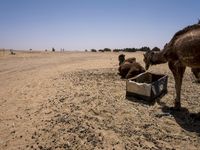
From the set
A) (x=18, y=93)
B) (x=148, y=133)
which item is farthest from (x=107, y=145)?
(x=18, y=93)

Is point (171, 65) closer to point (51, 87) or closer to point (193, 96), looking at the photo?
point (193, 96)

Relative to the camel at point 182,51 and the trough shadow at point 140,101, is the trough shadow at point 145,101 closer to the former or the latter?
the trough shadow at point 140,101

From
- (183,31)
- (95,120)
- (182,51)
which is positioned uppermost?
(183,31)

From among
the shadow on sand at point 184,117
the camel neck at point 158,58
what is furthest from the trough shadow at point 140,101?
the camel neck at point 158,58

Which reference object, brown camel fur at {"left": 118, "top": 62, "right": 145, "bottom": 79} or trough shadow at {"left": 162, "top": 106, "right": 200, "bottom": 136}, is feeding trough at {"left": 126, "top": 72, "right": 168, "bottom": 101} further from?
brown camel fur at {"left": 118, "top": 62, "right": 145, "bottom": 79}

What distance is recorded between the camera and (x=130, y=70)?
11.8m

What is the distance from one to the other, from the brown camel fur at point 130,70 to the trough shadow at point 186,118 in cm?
382

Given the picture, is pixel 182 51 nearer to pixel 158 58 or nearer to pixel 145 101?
pixel 158 58

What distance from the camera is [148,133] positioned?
240 inches

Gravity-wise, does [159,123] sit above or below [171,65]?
below

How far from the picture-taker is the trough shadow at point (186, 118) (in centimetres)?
650

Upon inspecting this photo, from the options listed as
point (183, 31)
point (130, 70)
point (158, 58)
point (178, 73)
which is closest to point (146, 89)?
point (178, 73)

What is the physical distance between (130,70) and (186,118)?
507 centimetres

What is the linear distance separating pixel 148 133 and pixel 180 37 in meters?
3.16
